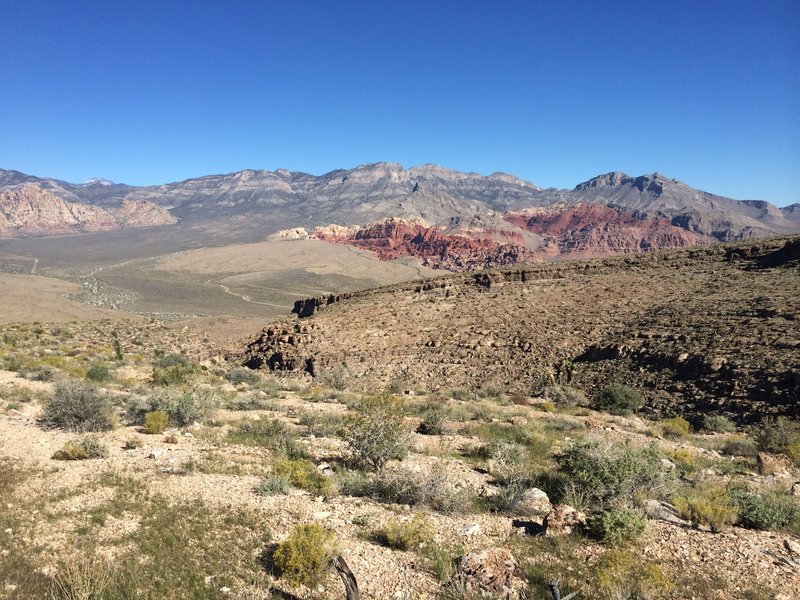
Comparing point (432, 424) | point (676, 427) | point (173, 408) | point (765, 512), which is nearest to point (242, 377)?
point (173, 408)

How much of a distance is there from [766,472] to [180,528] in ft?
36.0

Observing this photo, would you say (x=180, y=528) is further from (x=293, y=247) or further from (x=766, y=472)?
(x=293, y=247)

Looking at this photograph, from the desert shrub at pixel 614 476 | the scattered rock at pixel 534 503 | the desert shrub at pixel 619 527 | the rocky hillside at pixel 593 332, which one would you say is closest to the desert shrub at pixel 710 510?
the desert shrub at pixel 614 476

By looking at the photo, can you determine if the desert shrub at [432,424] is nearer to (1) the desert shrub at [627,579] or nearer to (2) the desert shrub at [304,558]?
(2) the desert shrub at [304,558]

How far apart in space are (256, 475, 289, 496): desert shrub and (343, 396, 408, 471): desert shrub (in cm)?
188

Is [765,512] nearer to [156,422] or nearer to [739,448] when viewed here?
[739,448]

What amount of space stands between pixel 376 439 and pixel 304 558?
153 inches

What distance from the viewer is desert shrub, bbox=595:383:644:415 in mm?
16469

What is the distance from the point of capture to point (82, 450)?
864 cm

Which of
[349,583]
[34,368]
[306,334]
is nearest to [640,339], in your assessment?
[306,334]

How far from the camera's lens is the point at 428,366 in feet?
77.5

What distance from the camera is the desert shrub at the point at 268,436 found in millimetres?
9836

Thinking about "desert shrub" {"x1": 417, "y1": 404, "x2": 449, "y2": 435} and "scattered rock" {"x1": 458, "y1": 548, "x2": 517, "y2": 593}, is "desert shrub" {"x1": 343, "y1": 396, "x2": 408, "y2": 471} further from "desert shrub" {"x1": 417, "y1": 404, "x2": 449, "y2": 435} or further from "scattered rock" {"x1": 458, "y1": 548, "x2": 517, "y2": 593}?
"scattered rock" {"x1": 458, "y1": 548, "x2": 517, "y2": 593}

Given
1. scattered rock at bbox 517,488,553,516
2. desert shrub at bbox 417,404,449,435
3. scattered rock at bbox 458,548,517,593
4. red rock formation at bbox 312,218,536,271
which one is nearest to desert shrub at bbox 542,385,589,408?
desert shrub at bbox 417,404,449,435
